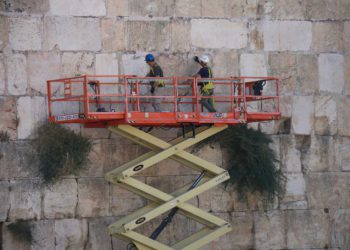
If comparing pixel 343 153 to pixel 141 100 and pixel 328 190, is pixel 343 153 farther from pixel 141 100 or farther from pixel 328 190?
pixel 141 100

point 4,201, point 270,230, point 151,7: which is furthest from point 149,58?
point 270,230

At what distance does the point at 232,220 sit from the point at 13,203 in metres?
3.71

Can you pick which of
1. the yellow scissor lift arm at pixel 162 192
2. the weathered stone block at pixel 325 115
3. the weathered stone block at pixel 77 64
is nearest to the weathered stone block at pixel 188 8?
the weathered stone block at pixel 77 64

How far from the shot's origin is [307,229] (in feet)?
47.0

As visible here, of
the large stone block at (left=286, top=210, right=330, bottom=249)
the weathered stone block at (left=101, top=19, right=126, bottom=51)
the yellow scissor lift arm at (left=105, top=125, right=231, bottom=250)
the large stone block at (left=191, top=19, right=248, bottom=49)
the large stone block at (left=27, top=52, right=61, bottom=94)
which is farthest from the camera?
the large stone block at (left=286, top=210, right=330, bottom=249)

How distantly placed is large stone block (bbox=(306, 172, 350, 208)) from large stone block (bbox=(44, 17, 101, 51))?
4454 millimetres

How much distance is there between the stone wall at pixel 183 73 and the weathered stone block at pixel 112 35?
0.02 metres

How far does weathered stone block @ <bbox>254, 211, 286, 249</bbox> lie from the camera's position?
46.1 ft

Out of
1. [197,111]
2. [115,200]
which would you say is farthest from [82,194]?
[197,111]

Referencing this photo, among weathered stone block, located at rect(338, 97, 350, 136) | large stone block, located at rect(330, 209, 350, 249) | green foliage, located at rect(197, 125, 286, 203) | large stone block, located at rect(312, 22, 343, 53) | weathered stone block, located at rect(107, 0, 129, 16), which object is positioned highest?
weathered stone block, located at rect(107, 0, 129, 16)

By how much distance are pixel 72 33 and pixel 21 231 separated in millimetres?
3340

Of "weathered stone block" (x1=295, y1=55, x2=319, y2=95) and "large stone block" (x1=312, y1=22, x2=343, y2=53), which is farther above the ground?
"large stone block" (x1=312, y1=22, x2=343, y2=53)

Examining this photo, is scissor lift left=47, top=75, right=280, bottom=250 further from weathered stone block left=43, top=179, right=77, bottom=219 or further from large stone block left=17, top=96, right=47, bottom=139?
weathered stone block left=43, top=179, right=77, bottom=219

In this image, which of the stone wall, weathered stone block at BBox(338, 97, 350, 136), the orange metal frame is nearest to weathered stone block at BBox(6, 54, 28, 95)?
the stone wall
